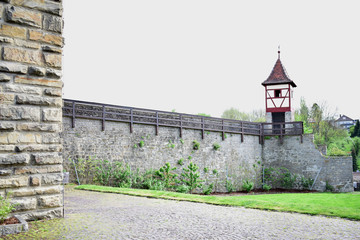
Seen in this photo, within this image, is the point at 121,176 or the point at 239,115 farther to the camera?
the point at 239,115

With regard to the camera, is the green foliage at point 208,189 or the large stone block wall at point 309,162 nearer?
the green foliage at point 208,189

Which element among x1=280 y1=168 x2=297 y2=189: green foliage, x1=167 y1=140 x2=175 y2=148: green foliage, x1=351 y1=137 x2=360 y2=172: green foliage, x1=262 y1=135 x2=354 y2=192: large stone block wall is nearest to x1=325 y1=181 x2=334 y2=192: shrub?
x1=262 y1=135 x2=354 y2=192: large stone block wall

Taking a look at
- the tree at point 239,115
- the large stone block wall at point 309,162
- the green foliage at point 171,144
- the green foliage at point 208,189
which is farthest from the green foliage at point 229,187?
the tree at point 239,115

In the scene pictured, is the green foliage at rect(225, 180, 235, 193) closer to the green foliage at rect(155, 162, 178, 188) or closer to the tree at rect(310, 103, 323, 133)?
the green foliage at rect(155, 162, 178, 188)

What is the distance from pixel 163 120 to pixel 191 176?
3.44 m

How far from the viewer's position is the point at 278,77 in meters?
29.1

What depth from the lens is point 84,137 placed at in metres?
15.2

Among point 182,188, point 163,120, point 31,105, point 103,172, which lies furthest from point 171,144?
point 31,105

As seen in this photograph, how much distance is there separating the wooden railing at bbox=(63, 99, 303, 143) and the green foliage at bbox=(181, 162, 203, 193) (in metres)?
1.98

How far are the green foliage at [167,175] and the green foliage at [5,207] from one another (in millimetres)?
12439

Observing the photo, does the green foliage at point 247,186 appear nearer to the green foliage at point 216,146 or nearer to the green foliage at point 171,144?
the green foliage at point 216,146

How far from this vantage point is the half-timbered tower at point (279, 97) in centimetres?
2808

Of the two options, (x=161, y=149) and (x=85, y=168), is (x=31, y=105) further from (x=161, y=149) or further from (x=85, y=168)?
(x=161, y=149)

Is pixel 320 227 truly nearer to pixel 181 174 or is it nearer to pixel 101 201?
pixel 101 201
